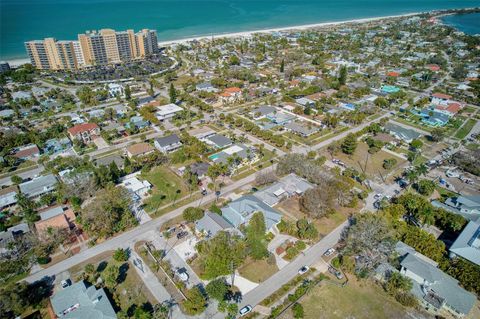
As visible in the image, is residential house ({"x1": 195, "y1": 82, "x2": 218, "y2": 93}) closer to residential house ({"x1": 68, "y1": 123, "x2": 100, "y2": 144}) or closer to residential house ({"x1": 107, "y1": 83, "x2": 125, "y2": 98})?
residential house ({"x1": 107, "y1": 83, "x2": 125, "y2": 98})

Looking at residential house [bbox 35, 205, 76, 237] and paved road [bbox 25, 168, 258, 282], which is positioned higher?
residential house [bbox 35, 205, 76, 237]

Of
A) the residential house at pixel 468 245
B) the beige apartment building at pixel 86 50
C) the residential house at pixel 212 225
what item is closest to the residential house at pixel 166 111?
the residential house at pixel 212 225

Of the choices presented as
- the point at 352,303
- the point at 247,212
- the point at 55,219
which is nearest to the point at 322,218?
the point at 247,212

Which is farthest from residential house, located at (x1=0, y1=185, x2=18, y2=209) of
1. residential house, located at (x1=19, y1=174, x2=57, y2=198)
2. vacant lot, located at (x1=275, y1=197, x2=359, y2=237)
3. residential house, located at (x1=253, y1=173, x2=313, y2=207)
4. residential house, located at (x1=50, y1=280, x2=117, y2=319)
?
vacant lot, located at (x1=275, y1=197, x2=359, y2=237)

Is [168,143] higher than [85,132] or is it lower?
lower

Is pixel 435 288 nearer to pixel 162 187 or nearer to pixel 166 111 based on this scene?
pixel 162 187

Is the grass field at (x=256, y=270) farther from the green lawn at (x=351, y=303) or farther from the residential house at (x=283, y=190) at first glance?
the residential house at (x=283, y=190)
